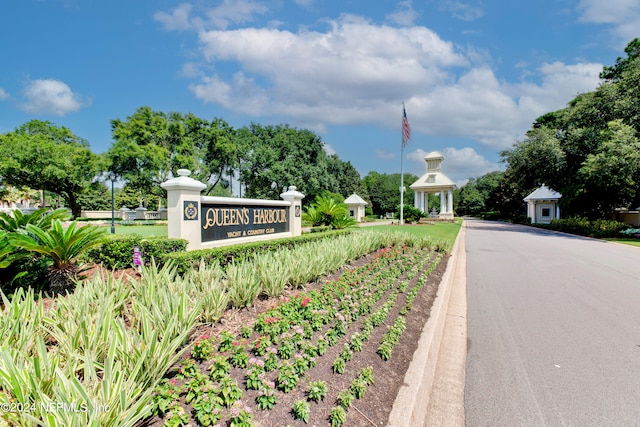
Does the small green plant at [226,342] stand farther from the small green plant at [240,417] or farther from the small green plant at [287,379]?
the small green plant at [240,417]

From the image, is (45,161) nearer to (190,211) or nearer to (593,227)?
(190,211)

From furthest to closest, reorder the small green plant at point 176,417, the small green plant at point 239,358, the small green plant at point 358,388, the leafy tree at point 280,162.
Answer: the leafy tree at point 280,162
the small green plant at point 239,358
the small green plant at point 358,388
the small green plant at point 176,417

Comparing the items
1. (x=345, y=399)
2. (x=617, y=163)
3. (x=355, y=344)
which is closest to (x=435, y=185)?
(x=617, y=163)

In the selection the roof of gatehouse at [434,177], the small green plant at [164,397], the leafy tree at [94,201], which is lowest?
the small green plant at [164,397]

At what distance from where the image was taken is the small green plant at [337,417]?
2.19m

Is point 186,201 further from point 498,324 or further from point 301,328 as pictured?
point 498,324

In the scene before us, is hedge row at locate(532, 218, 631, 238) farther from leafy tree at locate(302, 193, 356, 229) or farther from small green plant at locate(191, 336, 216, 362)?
small green plant at locate(191, 336, 216, 362)

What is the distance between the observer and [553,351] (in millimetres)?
3988

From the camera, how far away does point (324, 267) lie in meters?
5.86

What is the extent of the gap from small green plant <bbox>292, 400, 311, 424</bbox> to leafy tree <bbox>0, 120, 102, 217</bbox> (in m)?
33.0

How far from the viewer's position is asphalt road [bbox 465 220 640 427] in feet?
9.40

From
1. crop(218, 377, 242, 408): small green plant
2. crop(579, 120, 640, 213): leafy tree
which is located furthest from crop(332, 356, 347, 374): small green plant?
crop(579, 120, 640, 213): leafy tree

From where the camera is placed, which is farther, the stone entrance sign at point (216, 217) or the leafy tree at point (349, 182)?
the leafy tree at point (349, 182)

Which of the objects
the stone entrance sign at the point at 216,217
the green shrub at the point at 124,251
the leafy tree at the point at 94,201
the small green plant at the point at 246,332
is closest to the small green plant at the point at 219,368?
the small green plant at the point at 246,332
